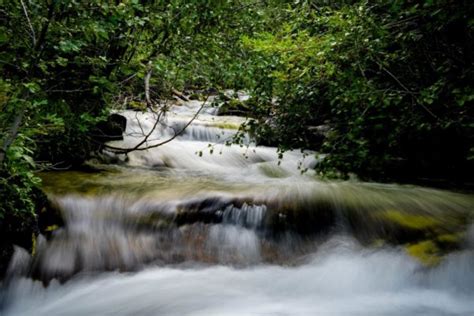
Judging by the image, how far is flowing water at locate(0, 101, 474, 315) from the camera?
335 cm

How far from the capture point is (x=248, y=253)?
3977mm

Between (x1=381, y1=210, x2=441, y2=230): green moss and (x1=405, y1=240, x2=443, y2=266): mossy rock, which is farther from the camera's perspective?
(x1=381, y1=210, x2=441, y2=230): green moss

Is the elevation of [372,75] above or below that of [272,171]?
above

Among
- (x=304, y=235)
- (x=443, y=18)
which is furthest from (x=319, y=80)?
(x=304, y=235)

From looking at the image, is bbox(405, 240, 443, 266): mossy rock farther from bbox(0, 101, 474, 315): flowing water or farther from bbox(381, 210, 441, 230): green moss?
bbox(381, 210, 441, 230): green moss

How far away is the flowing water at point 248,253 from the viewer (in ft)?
11.0

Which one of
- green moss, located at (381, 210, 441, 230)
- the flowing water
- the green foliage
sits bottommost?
the flowing water

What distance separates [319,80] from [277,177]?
224 cm

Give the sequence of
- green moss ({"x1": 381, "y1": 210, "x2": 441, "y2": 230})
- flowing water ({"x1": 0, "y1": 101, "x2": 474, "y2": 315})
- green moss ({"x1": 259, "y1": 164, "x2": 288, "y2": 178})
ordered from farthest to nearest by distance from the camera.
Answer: green moss ({"x1": 259, "y1": 164, "x2": 288, "y2": 178}) < green moss ({"x1": 381, "y1": 210, "x2": 441, "y2": 230}) < flowing water ({"x1": 0, "y1": 101, "x2": 474, "y2": 315})

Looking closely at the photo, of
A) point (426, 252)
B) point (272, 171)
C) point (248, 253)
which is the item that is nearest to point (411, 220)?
point (426, 252)

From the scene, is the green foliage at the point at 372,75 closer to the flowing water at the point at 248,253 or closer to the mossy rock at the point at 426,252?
the flowing water at the point at 248,253

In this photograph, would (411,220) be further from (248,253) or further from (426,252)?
(248,253)

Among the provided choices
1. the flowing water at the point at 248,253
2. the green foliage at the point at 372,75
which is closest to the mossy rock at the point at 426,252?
the flowing water at the point at 248,253

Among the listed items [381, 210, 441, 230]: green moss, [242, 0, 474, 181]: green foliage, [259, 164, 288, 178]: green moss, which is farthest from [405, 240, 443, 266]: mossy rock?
[259, 164, 288, 178]: green moss
